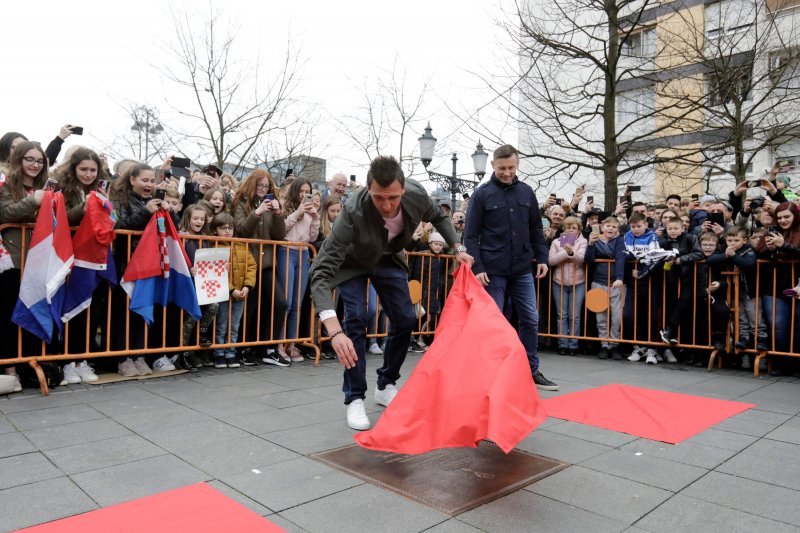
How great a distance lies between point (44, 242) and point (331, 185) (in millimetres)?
3640

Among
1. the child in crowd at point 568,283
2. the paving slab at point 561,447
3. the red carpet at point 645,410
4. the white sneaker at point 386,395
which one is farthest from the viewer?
the child in crowd at point 568,283

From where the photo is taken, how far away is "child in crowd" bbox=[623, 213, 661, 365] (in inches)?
298

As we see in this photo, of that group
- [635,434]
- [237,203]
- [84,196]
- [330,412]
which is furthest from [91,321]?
[635,434]

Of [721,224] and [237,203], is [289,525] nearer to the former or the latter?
[237,203]

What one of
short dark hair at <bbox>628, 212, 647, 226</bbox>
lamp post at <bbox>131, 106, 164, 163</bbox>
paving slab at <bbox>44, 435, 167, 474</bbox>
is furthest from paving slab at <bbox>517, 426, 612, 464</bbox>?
lamp post at <bbox>131, 106, 164, 163</bbox>

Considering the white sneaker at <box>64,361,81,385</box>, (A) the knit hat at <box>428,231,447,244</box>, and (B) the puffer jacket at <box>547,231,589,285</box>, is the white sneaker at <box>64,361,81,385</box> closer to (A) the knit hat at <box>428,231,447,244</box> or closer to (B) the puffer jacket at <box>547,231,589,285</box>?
(A) the knit hat at <box>428,231,447,244</box>

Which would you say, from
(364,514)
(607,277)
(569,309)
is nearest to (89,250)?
(364,514)

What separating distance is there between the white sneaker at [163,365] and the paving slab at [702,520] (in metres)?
4.67

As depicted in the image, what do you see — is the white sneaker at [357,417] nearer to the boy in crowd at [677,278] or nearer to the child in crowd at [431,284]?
the child in crowd at [431,284]

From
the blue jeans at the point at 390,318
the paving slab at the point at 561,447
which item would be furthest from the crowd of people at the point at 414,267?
the paving slab at the point at 561,447

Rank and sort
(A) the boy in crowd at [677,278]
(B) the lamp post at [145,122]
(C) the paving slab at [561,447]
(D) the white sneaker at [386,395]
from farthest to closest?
(B) the lamp post at [145,122], (A) the boy in crowd at [677,278], (D) the white sneaker at [386,395], (C) the paving slab at [561,447]

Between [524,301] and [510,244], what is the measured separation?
55cm

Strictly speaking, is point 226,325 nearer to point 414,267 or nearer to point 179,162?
point 179,162

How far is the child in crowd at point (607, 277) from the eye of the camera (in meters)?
7.87
